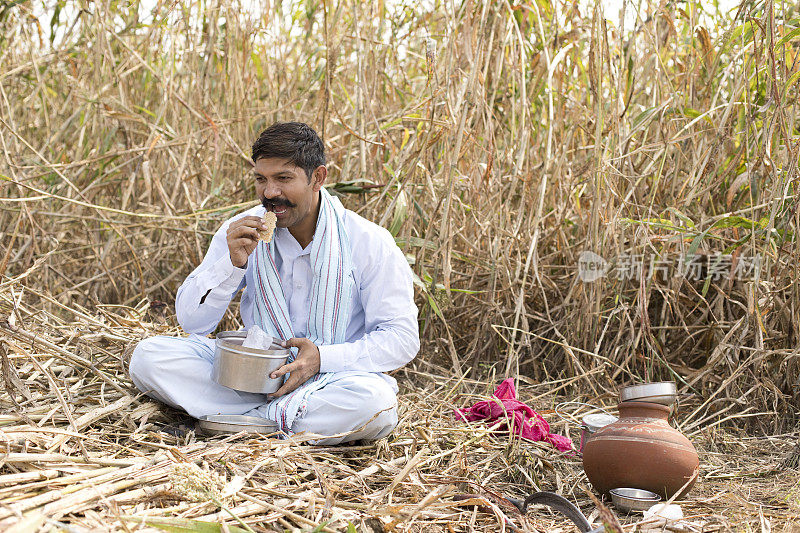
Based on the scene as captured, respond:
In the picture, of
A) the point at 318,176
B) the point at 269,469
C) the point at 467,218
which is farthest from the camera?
the point at 467,218

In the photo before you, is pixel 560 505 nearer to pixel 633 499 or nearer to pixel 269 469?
pixel 633 499

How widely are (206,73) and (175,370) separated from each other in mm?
2058

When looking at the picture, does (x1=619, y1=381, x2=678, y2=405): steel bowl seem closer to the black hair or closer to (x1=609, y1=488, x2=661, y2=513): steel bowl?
(x1=609, y1=488, x2=661, y2=513): steel bowl

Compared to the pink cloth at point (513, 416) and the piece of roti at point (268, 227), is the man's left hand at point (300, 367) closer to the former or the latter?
the piece of roti at point (268, 227)

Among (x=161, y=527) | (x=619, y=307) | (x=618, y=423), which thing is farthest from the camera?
(x=619, y=307)

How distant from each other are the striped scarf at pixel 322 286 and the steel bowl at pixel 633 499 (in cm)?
105

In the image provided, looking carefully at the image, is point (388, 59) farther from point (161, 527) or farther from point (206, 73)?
point (161, 527)

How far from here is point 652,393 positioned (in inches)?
94.5

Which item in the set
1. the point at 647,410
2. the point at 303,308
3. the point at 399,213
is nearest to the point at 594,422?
the point at 647,410

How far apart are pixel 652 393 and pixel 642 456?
0.64 ft

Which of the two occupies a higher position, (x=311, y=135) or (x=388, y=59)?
(x=388, y=59)

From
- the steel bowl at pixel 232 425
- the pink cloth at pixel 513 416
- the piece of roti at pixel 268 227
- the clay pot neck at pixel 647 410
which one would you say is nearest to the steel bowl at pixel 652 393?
the clay pot neck at pixel 647 410

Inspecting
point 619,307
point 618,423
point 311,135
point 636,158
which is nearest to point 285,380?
point 311,135

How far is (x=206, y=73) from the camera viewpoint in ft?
13.7
